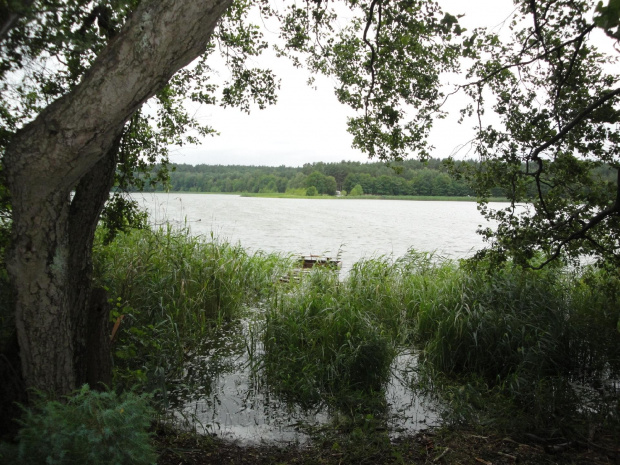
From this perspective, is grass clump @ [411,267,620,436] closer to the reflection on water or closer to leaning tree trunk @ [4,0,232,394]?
the reflection on water

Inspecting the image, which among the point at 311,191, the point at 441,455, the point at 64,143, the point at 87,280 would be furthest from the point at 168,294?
the point at 311,191

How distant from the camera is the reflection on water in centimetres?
398

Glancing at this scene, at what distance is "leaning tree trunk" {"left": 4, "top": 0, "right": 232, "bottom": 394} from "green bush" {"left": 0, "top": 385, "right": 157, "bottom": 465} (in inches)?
25.2

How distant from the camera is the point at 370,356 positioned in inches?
186

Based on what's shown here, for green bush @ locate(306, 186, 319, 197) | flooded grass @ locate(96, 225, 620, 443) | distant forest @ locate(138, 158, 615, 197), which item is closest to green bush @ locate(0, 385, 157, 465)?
flooded grass @ locate(96, 225, 620, 443)

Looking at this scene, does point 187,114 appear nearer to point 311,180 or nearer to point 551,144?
point 551,144

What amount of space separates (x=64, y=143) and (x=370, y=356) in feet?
12.2

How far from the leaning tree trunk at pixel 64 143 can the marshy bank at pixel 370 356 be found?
0.93 meters

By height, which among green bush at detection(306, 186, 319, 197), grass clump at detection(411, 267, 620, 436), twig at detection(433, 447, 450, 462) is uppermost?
green bush at detection(306, 186, 319, 197)

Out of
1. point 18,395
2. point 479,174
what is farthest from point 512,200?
point 18,395

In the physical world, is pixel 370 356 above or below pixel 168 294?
below

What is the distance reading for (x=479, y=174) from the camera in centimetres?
486

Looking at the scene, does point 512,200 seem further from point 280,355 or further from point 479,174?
point 280,355

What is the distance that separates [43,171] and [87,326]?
53.4 inches
